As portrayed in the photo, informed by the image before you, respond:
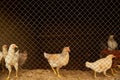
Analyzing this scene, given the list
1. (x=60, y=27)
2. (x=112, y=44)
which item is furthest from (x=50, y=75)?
(x=60, y=27)

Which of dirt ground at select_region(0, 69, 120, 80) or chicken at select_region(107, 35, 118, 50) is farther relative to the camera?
chicken at select_region(107, 35, 118, 50)

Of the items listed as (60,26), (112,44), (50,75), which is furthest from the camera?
(60,26)

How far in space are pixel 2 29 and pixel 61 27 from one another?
1789 mm

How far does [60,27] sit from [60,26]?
0.02m

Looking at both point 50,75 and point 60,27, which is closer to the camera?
point 50,75

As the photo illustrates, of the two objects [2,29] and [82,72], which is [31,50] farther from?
[82,72]

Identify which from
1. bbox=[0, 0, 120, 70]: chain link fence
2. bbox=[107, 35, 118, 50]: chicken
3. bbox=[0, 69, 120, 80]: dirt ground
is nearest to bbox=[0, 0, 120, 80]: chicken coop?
bbox=[0, 0, 120, 70]: chain link fence

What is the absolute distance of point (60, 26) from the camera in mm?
6242

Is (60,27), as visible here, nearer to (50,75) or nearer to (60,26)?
(60,26)

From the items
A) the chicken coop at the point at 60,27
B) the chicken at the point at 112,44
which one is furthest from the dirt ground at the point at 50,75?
the chicken at the point at 112,44

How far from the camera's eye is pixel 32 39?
18.6 feet

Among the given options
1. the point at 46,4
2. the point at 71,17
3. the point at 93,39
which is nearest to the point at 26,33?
the point at 46,4

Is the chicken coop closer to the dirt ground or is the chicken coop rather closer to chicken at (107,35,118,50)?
chicken at (107,35,118,50)

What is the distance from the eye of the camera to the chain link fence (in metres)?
5.11
